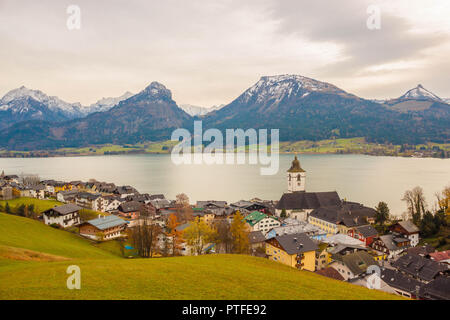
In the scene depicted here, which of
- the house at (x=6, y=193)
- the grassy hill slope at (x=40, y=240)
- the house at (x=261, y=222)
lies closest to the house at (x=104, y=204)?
the house at (x=6, y=193)

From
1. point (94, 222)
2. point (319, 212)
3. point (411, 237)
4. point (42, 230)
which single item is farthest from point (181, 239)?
point (411, 237)

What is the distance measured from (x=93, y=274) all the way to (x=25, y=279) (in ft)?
8.72

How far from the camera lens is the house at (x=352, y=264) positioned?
31.7m

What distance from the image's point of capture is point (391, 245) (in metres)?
41.6

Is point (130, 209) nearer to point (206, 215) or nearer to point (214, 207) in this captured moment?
point (206, 215)

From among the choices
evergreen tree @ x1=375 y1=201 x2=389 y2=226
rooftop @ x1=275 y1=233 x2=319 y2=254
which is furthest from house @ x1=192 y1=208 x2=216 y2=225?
evergreen tree @ x1=375 y1=201 x2=389 y2=226

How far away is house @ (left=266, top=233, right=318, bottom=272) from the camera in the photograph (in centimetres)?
3334

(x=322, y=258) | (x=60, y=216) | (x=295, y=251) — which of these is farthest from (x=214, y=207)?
(x=295, y=251)

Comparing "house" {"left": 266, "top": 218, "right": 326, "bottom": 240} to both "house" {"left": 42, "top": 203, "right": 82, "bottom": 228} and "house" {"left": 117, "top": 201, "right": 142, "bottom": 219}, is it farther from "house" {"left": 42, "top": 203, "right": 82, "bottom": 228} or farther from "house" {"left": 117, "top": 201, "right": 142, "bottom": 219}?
"house" {"left": 42, "top": 203, "right": 82, "bottom": 228}

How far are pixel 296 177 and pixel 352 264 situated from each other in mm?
30827
